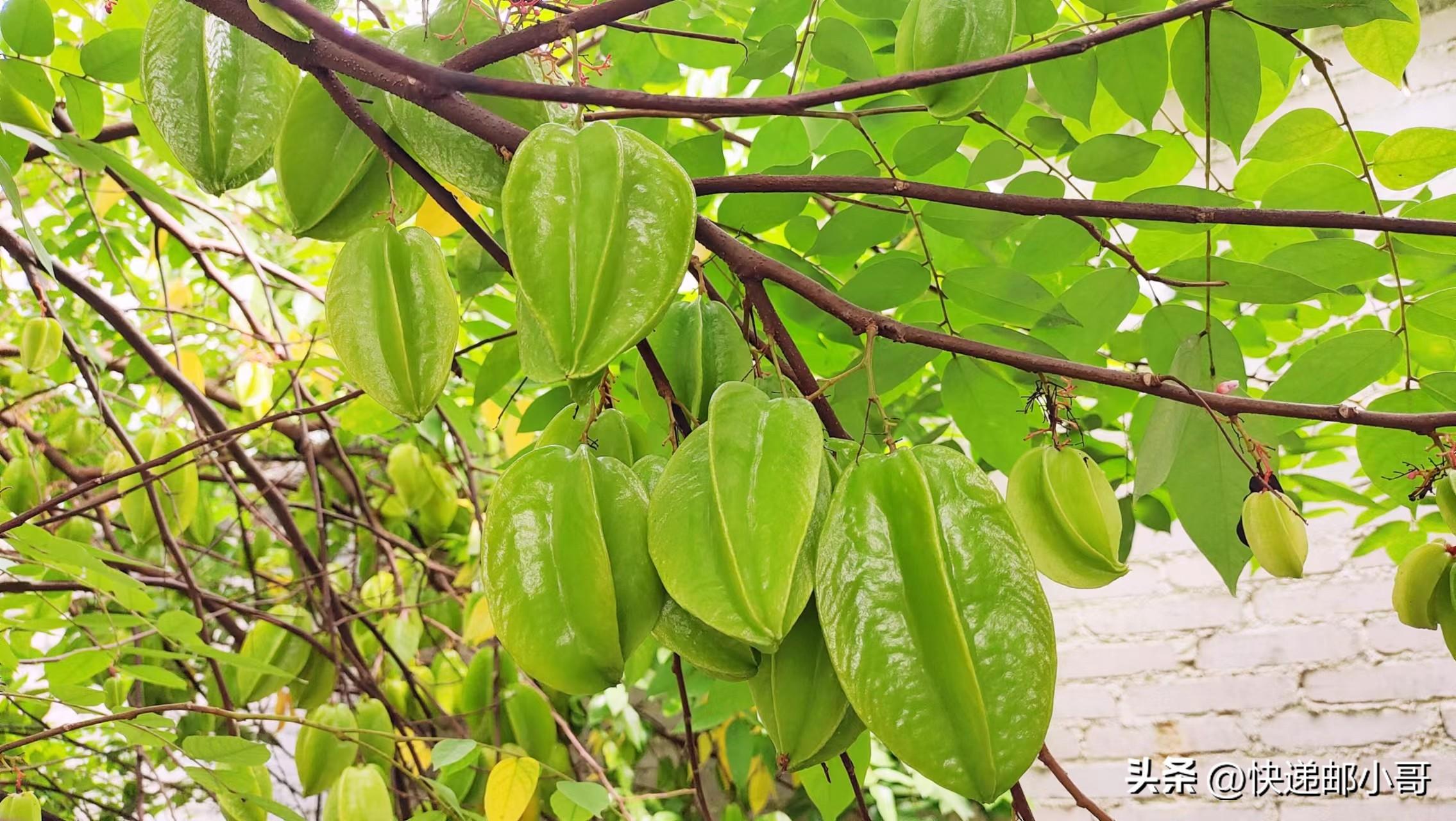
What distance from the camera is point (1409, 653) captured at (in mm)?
2170

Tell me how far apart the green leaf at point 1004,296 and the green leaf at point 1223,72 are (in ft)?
0.60

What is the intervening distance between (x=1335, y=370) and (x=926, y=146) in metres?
0.42

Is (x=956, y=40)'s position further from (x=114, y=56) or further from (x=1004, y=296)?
(x=114, y=56)

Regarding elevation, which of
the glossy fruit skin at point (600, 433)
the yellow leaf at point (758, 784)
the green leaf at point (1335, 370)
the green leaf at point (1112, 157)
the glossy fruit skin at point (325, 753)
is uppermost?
the green leaf at point (1112, 157)

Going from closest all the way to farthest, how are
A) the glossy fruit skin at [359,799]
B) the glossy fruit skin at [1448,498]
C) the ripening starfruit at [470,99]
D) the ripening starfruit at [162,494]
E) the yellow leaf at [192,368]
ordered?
the ripening starfruit at [470,99] < the glossy fruit skin at [1448,498] < the glossy fruit skin at [359,799] < the ripening starfruit at [162,494] < the yellow leaf at [192,368]

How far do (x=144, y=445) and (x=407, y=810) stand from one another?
0.89 meters

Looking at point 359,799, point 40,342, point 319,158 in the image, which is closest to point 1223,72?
point 319,158

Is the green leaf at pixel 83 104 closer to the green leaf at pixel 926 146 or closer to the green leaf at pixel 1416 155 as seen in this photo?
the green leaf at pixel 926 146

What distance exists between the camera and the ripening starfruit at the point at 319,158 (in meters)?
0.65

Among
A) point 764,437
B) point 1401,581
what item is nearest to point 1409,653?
point 1401,581

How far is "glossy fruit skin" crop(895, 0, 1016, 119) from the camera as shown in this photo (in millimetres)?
712

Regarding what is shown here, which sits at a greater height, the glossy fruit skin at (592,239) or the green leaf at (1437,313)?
the green leaf at (1437,313)

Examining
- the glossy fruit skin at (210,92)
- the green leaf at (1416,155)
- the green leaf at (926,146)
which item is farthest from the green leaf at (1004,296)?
the glossy fruit skin at (210,92)

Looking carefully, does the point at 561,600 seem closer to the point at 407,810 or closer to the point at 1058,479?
the point at 1058,479
